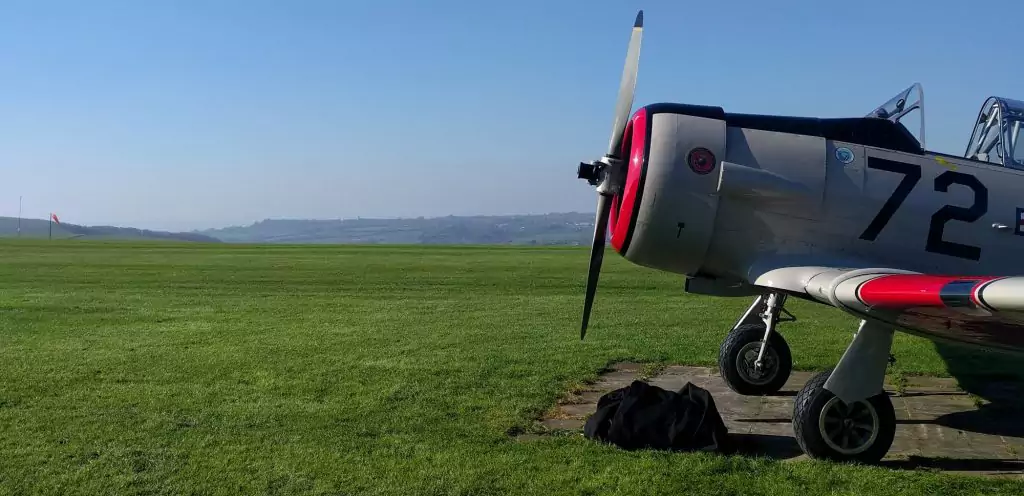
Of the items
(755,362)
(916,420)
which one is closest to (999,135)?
(916,420)

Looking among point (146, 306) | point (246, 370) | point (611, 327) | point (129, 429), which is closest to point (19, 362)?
point (246, 370)

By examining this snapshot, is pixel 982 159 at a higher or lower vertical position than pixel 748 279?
higher

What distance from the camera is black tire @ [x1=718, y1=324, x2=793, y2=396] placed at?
7.79 metres

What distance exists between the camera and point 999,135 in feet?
21.8

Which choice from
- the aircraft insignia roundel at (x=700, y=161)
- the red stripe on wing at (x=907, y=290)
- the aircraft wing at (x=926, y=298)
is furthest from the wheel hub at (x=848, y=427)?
the aircraft insignia roundel at (x=700, y=161)

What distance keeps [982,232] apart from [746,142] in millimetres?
1861

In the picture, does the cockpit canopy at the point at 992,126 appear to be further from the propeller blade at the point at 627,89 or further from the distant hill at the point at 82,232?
the distant hill at the point at 82,232

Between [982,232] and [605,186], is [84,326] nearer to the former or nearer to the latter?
[605,186]

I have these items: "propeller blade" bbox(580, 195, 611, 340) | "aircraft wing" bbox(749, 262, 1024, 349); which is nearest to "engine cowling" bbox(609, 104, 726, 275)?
"propeller blade" bbox(580, 195, 611, 340)

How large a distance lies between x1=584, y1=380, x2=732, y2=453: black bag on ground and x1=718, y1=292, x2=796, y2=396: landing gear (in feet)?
6.28

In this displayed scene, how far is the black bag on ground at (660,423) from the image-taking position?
5.64m

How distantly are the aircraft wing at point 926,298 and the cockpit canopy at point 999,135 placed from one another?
190 cm

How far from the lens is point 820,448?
5.47 metres

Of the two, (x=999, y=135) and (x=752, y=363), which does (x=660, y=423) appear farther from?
(x=999, y=135)
